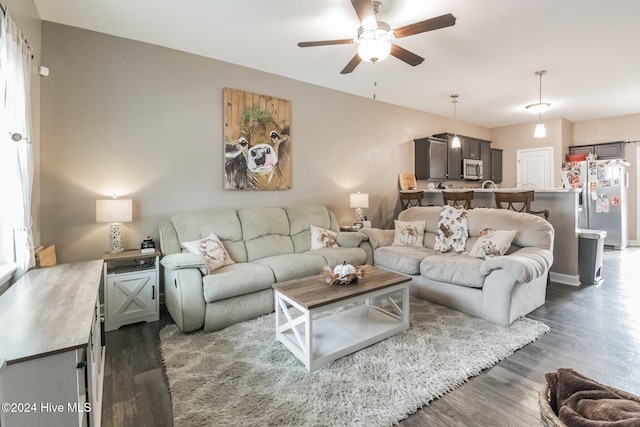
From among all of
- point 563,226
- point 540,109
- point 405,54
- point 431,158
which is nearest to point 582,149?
point 540,109

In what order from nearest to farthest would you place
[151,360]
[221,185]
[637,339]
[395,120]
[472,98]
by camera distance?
[151,360] → [637,339] → [221,185] → [472,98] → [395,120]

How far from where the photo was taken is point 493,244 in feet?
10.8

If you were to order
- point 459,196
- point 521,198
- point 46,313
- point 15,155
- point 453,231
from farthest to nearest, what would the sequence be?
point 459,196 < point 521,198 < point 453,231 < point 15,155 < point 46,313

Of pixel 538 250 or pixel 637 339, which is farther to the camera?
pixel 538 250

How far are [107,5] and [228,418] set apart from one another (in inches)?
125

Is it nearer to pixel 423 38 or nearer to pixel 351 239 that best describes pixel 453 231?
pixel 351 239

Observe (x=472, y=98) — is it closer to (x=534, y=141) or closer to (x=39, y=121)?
(x=534, y=141)

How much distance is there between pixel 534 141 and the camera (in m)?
6.75

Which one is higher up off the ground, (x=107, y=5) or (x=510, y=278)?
(x=107, y=5)

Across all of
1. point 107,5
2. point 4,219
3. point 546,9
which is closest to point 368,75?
point 546,9

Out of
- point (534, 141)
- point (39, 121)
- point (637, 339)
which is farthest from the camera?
point (534, 141)

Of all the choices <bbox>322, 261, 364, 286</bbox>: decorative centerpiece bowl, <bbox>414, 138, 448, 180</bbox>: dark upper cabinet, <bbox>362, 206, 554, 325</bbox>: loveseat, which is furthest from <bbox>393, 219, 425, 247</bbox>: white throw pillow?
<bbox>414, 138, 448, 180</bbox>: dark upper cabinet

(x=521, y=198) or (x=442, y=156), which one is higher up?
(x=442, y=156)

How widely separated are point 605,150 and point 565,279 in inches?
171
